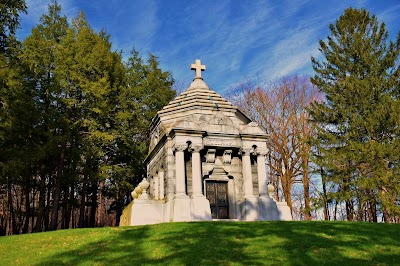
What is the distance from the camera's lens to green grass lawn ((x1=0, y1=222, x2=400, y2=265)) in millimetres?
8188

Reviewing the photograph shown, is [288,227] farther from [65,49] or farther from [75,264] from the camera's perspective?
[65,49]

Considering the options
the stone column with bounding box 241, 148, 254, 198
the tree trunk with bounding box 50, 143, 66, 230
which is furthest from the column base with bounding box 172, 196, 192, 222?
the tree trunk with bounding box 50, 143, 66, 230

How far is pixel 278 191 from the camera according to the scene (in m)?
30.8

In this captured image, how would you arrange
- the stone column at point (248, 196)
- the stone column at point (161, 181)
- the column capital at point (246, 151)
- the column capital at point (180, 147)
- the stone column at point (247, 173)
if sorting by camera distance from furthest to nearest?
the stone column at point (161, 181)
the column capital at point (246, 151)
the stone column at point (247, 173)
the stone column at point (248, 196)
the column capital at point (180, 147)

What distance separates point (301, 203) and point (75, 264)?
82.4 feet

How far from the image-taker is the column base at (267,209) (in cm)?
1534

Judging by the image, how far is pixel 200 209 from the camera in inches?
567

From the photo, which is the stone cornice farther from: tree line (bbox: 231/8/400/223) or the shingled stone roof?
tree line (bbox: 231/8/400/223)

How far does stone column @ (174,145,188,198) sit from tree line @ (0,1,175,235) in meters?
7.31

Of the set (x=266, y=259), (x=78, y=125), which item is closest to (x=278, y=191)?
(x=78, y=125)

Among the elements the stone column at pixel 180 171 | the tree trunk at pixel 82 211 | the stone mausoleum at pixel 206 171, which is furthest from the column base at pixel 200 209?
the tree trunk at pixel 82 211

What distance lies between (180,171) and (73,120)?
464 inches

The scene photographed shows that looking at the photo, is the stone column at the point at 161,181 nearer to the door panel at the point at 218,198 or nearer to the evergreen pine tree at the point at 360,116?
the door panel at the point at 218,198

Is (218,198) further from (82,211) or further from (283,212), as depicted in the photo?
(82,211)
